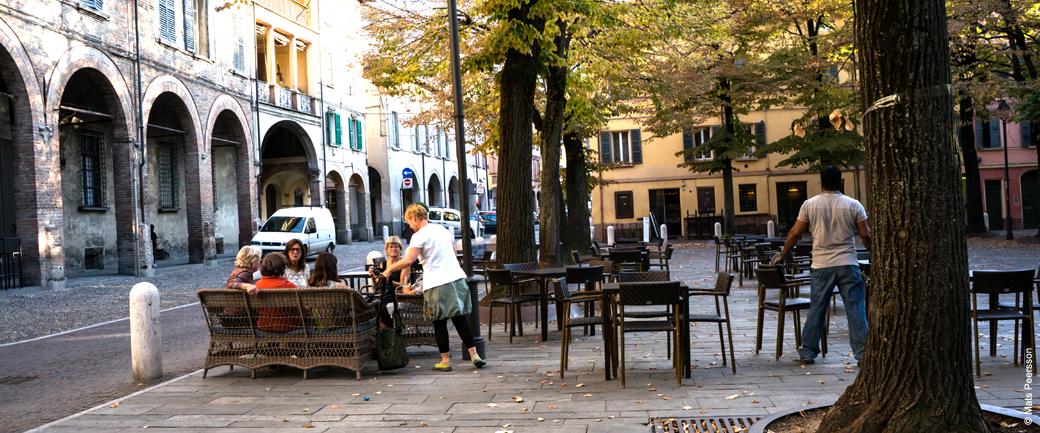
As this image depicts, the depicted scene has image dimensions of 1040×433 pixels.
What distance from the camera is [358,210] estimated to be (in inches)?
1655

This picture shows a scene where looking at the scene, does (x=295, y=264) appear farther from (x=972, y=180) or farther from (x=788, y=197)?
(x=788, y=197)

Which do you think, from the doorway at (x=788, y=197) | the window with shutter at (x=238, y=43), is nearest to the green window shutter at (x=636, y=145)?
the doorway at (x=788, y=197)

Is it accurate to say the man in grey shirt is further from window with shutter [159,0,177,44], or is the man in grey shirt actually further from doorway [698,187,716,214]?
doorway [698,187,716,214]

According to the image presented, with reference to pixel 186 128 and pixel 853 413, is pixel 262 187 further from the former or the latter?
pixel 853 413

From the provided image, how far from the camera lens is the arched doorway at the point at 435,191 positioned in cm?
5401

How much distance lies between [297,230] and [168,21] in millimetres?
7462

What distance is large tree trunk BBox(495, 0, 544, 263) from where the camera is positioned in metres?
11.5

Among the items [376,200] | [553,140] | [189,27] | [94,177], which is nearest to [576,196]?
[553,140]

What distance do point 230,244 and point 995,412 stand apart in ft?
99.0

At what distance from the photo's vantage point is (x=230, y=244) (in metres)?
31.2

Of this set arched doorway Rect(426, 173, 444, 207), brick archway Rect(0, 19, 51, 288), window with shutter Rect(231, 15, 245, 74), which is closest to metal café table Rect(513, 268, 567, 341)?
brick archway Rect(0, 19, 51, 288)

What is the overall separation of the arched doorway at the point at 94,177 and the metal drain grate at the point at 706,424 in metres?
19.7

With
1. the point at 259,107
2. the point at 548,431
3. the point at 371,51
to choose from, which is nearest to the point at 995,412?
the point at 548,431

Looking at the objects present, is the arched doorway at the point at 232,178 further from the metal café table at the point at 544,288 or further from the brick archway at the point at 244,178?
the metal café table at the point at 544,288
